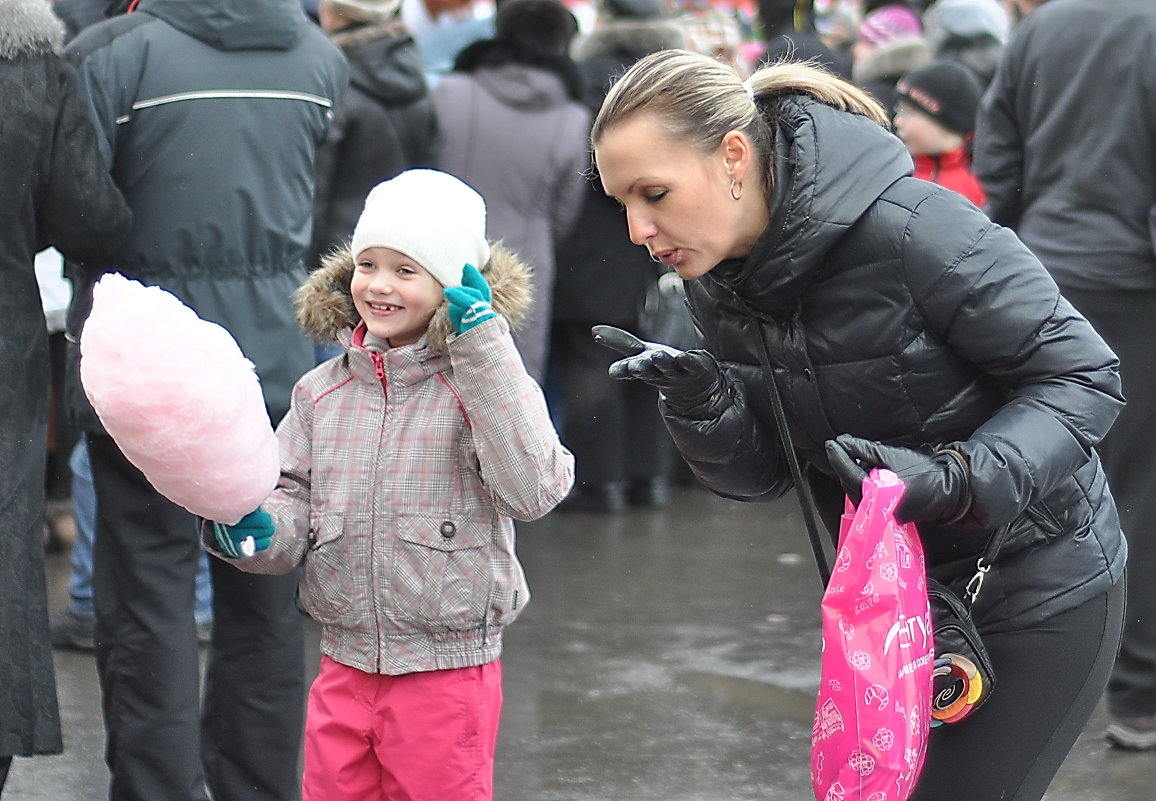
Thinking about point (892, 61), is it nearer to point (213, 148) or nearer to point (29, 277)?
point (213, 148)

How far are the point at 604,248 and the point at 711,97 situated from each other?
4932 millimetres

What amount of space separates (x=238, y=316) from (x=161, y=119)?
510 millimetres

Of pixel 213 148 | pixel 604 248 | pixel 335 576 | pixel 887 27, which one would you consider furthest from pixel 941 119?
pixel 335 576

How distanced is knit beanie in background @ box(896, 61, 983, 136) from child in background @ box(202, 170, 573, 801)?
148 inches

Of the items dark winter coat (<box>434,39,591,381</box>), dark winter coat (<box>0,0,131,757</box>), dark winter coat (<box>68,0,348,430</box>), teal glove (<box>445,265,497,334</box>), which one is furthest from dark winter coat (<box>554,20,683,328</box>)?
teal glove (<box>445,265,497,334</box>)

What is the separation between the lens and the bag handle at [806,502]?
2611 millimetres

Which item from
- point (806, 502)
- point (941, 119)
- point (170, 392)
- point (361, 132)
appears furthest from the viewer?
point (941, 119)

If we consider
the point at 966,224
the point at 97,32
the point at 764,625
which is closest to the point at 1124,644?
the point at 764,625

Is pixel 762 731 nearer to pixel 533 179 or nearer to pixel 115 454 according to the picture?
pixel 115 454

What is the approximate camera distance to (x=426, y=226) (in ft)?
10.6

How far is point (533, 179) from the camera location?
7.02m

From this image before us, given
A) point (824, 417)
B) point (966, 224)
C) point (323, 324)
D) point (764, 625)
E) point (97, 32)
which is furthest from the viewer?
point (764, 625)

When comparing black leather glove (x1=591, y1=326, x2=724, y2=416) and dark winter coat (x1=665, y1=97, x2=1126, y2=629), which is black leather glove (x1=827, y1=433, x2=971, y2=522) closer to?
dark winter coat (x1=665, y1=97, x2=1126, y2=629)

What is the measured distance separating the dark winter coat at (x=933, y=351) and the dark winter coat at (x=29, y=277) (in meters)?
1.59
